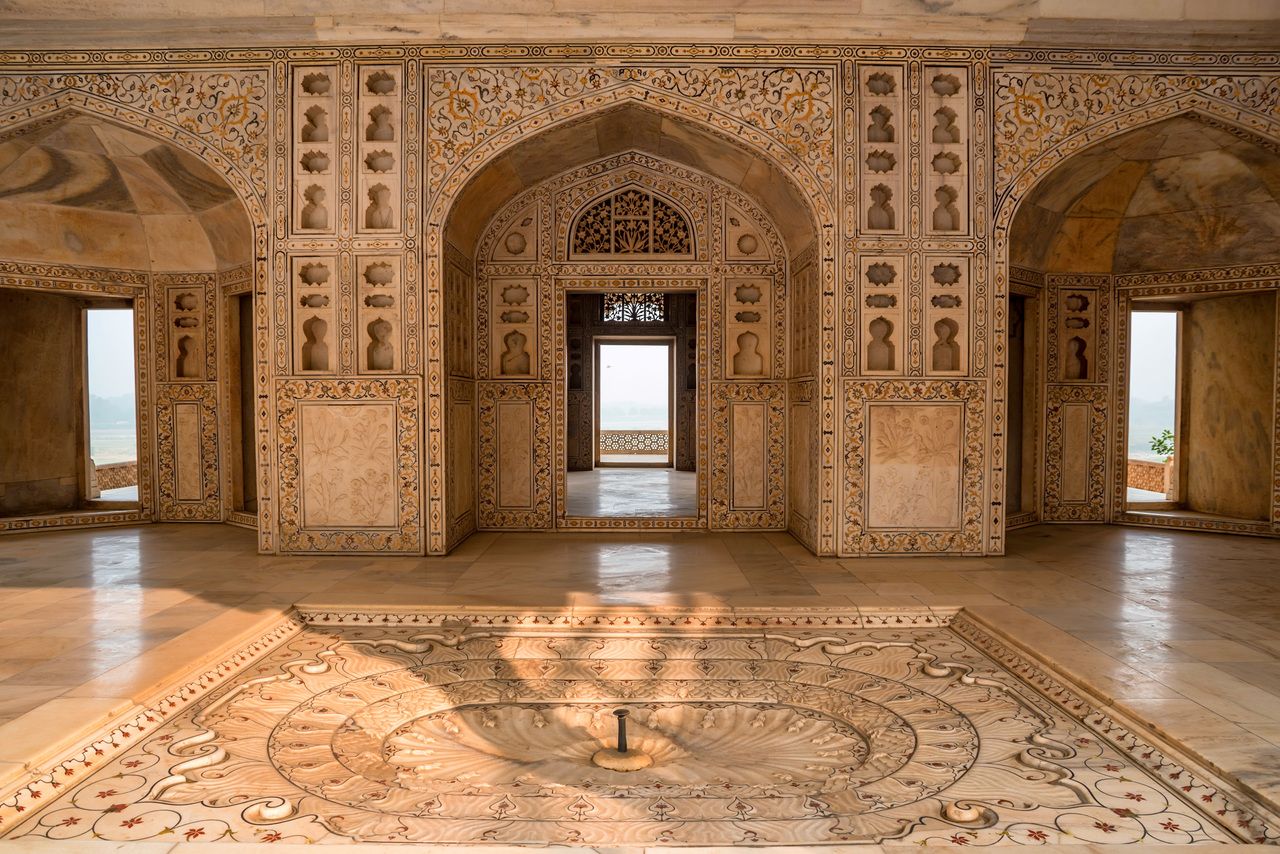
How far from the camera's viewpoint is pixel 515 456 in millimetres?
7051

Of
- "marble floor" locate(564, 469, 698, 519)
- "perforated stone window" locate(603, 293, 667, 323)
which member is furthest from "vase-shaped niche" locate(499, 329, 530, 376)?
"perforated stone window" locate(603, 293, 667, 323)

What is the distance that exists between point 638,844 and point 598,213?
5.61m

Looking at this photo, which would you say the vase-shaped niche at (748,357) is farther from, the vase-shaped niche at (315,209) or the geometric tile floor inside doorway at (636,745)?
the vase-shaped niche at (315,209)

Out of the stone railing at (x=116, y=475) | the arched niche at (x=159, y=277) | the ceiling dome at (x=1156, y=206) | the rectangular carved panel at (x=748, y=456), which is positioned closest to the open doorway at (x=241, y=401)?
the arched niche at (x=159, y=277)

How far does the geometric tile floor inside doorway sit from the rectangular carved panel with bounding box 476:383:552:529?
8.45 feet

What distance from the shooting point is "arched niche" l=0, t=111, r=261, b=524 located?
6.87 metres

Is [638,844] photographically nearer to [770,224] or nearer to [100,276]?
[770,224]

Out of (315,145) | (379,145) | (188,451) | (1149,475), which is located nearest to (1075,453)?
(1149,475)

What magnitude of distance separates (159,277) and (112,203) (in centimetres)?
70

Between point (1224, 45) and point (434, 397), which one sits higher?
point (1224, 45)

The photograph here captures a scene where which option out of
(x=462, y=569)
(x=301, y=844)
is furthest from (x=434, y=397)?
(x=301, y=844)

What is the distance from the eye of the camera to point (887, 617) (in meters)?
4.47

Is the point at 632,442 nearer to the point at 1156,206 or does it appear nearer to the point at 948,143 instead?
the point at 1156,206

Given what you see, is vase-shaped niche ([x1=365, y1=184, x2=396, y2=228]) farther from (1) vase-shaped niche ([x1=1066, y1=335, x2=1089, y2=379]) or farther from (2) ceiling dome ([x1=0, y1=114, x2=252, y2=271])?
(1) vase-shaped niche ([x1=1066, y1=335, x2=1089, y2=379])
